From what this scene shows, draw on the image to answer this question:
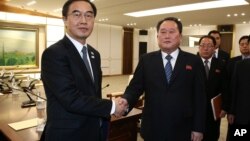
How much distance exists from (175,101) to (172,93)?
0.07m

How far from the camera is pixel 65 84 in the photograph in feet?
4.40

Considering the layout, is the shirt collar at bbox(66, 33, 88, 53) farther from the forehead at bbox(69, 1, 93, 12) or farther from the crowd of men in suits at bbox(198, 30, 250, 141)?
the crowd of men in suits at bbox(198, 30, 250, 141)

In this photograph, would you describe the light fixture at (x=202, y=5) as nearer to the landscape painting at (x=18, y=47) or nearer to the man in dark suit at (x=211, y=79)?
the man in dark suit at (x=211, y=79)

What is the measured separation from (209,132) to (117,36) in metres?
11.6

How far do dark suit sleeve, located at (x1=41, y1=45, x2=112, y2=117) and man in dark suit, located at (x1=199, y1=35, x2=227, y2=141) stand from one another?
66.0 inches

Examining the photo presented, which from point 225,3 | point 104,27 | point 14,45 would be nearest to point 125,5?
point 225,3

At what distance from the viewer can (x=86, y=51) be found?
1.57m

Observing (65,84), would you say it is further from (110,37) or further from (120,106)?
(110,37)

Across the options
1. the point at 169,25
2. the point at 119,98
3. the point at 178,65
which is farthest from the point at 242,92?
the point at 119,98

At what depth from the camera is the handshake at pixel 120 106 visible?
1619 mm

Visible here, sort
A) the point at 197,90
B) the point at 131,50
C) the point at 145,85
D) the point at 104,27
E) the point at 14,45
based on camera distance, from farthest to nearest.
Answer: the point at 131,50, the point at 104,27, the point at 14,45, the point at 145,85, the point at 197,90

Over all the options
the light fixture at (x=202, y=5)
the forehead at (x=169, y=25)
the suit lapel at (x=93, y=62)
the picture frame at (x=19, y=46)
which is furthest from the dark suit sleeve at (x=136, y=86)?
the picture frame at (x=19, y=46)

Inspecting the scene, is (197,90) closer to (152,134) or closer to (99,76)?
(152,134)

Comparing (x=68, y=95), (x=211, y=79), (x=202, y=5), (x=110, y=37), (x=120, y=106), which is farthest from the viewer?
(x=110, y=37)
